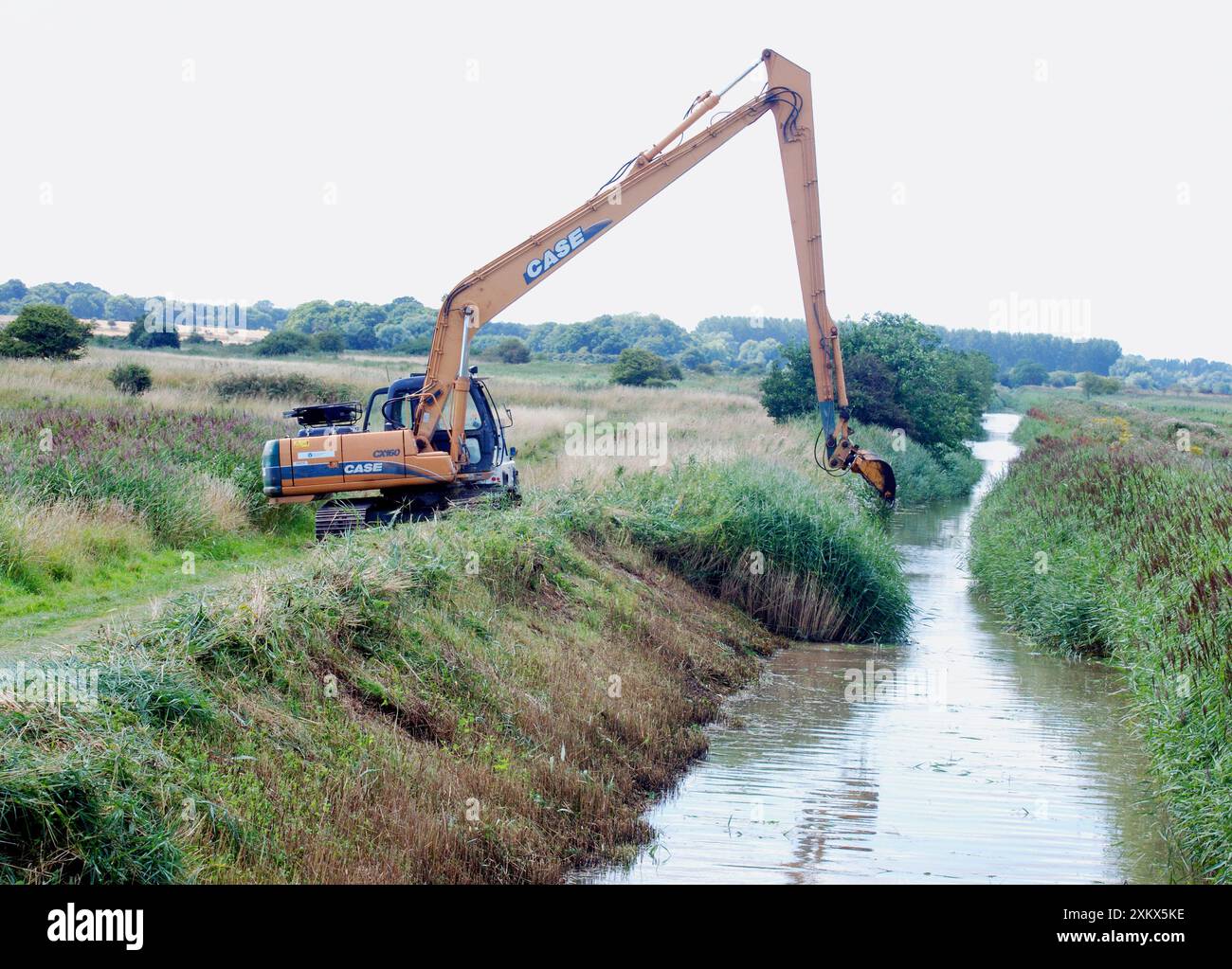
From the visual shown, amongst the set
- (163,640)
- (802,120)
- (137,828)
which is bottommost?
(137,828)

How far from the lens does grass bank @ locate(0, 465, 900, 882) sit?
5.34 metres

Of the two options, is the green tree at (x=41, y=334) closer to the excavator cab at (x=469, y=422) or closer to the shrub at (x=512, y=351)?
the excavator cab at (x=469, y=422)

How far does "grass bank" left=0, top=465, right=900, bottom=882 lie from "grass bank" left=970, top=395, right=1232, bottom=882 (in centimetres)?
371

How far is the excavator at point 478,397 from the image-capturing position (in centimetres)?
1448

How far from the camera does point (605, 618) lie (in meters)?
12.0

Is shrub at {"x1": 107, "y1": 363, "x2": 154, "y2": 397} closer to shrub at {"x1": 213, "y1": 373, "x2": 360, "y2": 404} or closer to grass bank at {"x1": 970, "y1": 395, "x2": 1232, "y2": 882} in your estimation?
shrub at {"x1": 213, "y1": 373, "x2": 360, "y2": 404}

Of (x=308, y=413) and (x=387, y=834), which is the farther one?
(x=308, y=413)

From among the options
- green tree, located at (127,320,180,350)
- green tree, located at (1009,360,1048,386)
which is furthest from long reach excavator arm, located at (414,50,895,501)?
green tree, located at (1009,360,1048,386)

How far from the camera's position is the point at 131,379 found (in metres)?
28.9

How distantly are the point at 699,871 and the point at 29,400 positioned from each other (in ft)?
66.9

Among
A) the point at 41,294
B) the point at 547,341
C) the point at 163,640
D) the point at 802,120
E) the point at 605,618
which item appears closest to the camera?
the point at 163,640

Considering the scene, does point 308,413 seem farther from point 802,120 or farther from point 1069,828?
point 1069,828

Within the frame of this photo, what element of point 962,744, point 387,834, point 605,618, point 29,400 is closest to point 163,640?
Answer: point 387,834

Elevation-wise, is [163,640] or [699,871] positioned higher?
[163,640]
